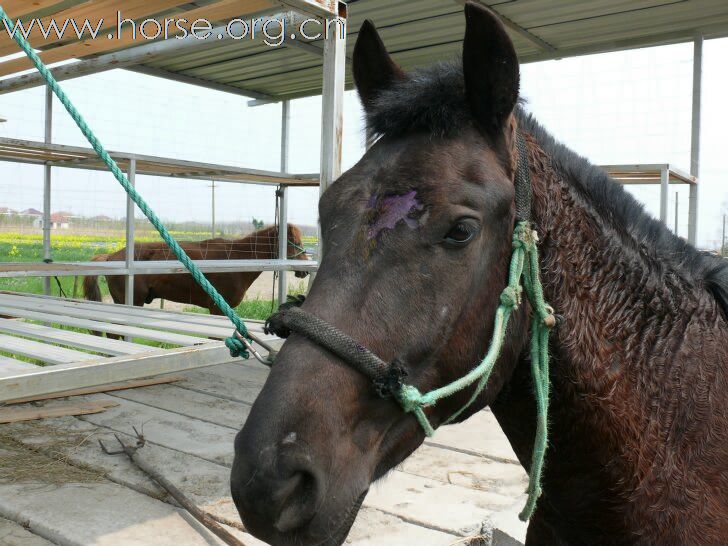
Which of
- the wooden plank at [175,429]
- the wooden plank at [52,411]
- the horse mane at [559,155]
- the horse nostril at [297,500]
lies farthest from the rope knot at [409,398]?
the wooden plank at [52,411]

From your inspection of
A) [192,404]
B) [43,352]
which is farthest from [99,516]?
[192,404]

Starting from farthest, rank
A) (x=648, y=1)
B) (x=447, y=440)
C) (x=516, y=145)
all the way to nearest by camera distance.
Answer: (x=648, y=1) → (x=447, y=440) → (x=516, y=145)

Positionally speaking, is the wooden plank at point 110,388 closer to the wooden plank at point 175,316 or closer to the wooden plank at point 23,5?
the wooden plank at point 175,316

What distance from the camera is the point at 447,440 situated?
12.4 ft

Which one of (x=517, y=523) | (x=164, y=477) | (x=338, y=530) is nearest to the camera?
(x=338, y=530)

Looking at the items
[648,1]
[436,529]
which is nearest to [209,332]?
[436,529]

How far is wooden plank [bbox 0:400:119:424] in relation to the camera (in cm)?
399

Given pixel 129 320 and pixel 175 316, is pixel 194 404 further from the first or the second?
pixel 129 320

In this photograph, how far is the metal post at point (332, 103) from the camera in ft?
8.26

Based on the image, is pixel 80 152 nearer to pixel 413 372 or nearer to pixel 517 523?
pixel 517 523

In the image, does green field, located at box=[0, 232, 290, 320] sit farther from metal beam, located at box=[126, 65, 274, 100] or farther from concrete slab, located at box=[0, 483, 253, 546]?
concrete slab, located at box=[0, 483, 253, 546]

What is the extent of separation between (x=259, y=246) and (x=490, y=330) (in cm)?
817

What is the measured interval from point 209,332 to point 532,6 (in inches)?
183

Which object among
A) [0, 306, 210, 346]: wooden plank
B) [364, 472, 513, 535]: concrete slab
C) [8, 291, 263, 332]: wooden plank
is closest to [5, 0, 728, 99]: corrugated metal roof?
[8, 291, 263, 332]: wooden plank
